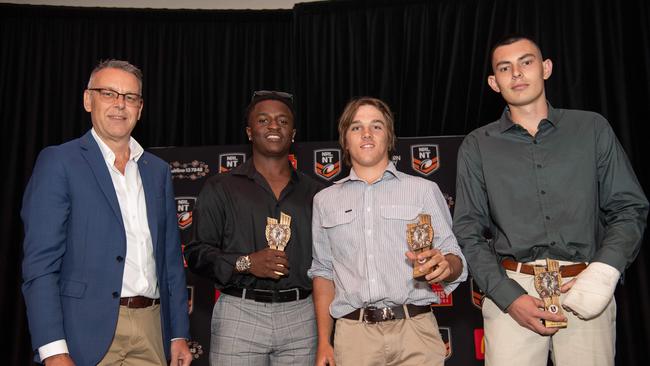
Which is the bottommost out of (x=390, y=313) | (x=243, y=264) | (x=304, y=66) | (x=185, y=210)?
(x=390, y=313)

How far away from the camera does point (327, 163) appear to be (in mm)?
4520

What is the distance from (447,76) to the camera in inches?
202

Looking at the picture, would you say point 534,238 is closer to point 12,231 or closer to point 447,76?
point 447,76

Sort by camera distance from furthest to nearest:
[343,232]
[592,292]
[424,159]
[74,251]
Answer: [424,159] < [343,232] < [74,251] < [592,292]

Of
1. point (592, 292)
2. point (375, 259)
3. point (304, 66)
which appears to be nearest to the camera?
point (592, 292)

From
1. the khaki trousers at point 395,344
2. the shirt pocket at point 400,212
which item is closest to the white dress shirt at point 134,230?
the khaki trousers at point 395,344

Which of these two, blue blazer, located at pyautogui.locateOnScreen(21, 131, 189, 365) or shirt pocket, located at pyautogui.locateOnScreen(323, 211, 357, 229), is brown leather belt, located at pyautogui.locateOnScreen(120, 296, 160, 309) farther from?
shirt pocket, located at pyautogui.locateOnScreen(323, 211, 357, 229)

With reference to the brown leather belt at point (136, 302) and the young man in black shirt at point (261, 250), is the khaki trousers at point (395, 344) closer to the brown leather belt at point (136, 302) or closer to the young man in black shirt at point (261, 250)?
the young man in black shirt at point (261, 250)

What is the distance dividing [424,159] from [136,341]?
8.97 feet

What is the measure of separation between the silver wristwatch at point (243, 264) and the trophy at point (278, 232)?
0.44ft

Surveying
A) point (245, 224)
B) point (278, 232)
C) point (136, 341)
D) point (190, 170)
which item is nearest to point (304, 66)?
point (190, 170)

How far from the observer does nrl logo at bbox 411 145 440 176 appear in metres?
4.40

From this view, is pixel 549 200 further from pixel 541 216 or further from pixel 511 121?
pixel 511 121

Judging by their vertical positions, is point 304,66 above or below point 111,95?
above
